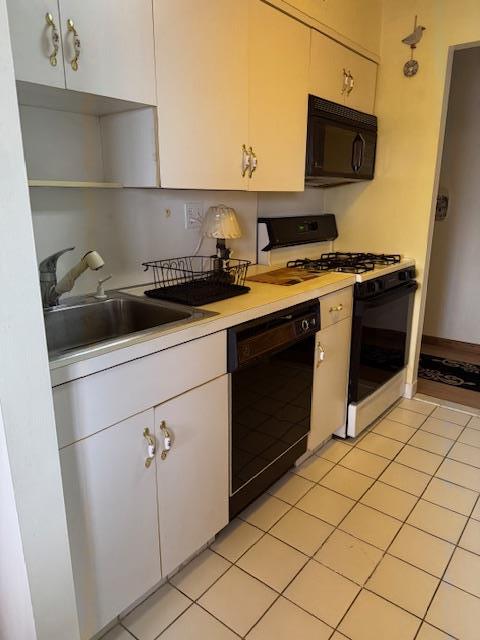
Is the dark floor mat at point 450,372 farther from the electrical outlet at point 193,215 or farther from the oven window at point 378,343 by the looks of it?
the electrical outlet at point 193,215

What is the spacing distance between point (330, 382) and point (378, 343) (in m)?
0.47

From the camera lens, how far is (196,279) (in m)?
2.05

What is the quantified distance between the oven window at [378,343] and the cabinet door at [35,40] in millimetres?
1663

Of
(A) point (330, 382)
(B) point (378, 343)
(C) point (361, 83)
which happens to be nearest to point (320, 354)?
(A) point (330, 382)

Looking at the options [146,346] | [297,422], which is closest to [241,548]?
[297,422]

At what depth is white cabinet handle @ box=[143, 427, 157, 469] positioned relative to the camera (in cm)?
130

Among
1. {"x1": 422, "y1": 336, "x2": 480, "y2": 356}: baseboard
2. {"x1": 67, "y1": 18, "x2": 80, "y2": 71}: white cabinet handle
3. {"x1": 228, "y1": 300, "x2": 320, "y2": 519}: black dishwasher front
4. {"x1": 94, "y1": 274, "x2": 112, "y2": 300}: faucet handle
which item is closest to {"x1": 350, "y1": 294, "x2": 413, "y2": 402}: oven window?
{"x1": 228, "y1": 300, "x2": 320, "y2": 519}: black dishwasher front

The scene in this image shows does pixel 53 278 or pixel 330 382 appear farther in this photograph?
pixel 330 382

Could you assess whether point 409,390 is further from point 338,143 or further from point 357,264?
point 338,143

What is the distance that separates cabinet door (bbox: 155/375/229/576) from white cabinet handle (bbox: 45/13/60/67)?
1.01 metres

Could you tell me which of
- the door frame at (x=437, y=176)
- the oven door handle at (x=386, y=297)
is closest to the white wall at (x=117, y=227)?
the oven door handle at (x=386, y=297)

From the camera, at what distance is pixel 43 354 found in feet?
3.09

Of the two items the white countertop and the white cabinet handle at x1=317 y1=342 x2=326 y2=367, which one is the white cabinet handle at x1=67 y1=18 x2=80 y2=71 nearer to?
the white countertop

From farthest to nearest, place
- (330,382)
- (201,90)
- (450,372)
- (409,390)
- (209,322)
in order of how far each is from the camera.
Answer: (450,372) < (409,390) < (330,382) < (201,90) < (209,322)
